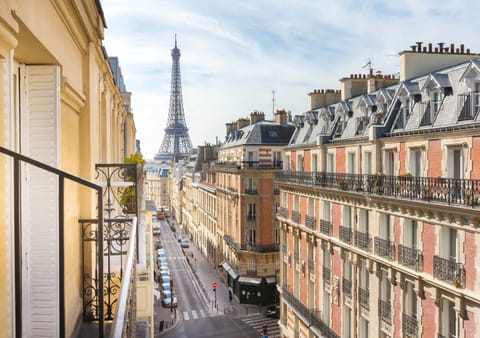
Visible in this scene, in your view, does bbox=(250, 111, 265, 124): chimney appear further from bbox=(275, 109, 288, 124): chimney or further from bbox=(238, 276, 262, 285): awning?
bbox=(238, 276, 262, 285): awning

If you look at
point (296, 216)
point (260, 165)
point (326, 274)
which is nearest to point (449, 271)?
point (326, 274)

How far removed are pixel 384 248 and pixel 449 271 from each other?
426cm

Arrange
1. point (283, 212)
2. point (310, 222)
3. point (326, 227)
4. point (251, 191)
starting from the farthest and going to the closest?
point (251, 191) < point (283, 212) < point (310, 222) < point (326, 227)

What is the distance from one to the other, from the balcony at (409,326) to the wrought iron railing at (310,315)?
6.42 m

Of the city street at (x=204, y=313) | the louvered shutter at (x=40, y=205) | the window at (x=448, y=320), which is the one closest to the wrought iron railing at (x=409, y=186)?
the window at (x=448, y=320)

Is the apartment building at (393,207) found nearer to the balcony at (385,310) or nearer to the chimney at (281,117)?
the balcony at (385,310)

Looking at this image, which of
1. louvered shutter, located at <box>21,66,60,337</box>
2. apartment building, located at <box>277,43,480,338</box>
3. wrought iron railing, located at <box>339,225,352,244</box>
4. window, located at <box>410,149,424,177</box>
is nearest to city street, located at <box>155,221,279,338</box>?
apartment building, located at <box>277,43,480,338</box>

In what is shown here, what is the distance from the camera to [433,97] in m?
18.9

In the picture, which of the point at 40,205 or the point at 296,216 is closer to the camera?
the point at 40,205

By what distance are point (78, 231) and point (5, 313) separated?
9.81ft

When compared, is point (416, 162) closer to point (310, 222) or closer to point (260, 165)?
point (310, 222)

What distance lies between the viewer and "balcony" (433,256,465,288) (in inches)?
600

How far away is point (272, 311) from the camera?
4628 centimetres

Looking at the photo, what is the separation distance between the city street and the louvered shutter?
37.1 meters
